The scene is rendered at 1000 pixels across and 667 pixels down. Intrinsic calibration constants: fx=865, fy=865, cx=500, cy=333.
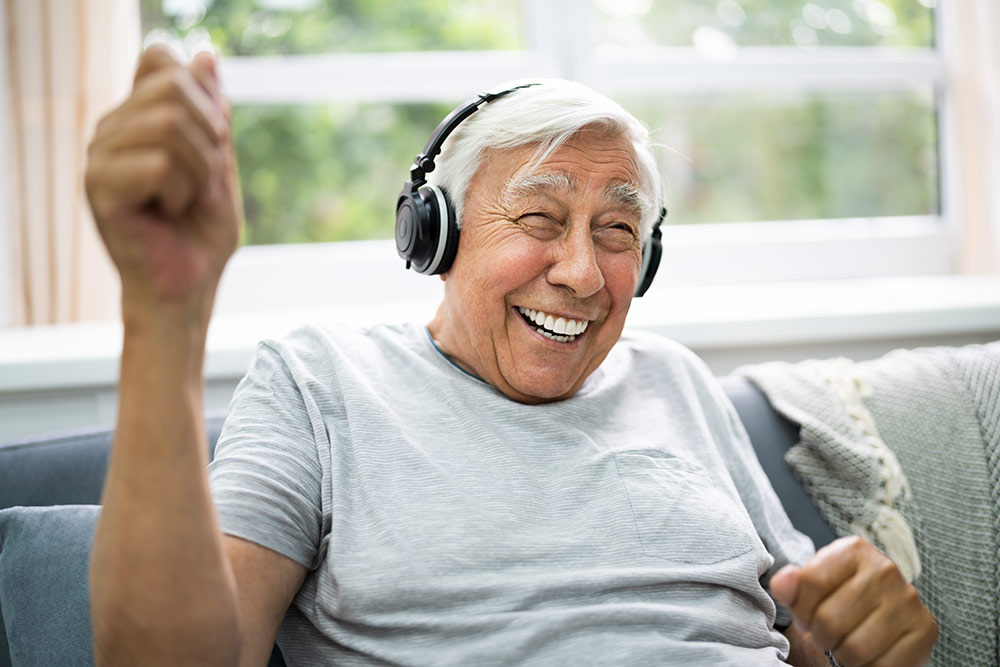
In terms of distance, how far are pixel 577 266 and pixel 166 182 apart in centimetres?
63

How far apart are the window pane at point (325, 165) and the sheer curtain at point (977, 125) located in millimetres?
1659

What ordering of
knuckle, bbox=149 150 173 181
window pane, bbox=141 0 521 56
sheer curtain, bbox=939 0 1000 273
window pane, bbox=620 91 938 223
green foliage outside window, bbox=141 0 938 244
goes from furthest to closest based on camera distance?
window pane, bbox=620 91 938 223 < sheer curtain, bbox=939 0 1000 273 < green foliage outside window, bbox=141 0 938 244 < window pane, bbox=141 0 521 56 < knuckle, bbox=149 150 173 181

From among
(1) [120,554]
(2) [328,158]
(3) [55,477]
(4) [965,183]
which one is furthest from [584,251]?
(4) [965,183]

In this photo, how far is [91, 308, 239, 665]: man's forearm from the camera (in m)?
0.72

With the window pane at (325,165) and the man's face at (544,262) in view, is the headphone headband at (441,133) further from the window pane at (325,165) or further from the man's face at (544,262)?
the window pane at (325,165)

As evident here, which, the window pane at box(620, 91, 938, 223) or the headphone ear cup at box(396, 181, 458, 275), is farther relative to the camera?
the window pane at box(620, 91, 938, 223)

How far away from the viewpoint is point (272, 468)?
0.98 meters

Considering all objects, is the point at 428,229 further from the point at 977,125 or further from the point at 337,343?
the point at 977,125

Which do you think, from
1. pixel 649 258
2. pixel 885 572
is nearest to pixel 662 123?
pixel 649 258

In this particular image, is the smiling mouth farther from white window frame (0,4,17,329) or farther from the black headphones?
white window frame (0,4,17,329)

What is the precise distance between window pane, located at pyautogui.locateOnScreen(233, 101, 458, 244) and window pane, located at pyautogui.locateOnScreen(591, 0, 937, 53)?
0.63 meters

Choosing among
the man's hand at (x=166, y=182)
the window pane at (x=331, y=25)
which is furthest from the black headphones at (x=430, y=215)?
the window pane at (x=331, y=25)

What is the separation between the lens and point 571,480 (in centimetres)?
112

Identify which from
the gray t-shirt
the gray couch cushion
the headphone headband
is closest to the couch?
the gray couch cushion
